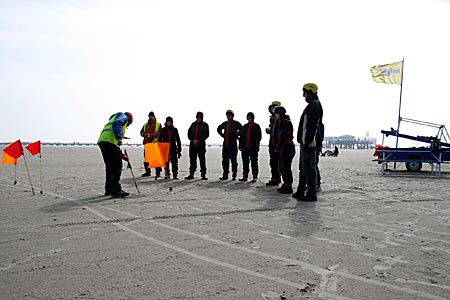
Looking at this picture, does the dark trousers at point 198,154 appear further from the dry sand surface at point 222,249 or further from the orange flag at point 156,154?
Answer: the dry sand surface at point 222,249

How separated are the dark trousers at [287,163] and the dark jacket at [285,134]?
0.08 meters

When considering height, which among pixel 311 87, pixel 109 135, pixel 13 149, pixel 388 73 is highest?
pixel 388 73

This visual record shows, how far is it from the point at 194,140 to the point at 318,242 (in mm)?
9064

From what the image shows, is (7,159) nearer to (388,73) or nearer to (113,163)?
(113,163)

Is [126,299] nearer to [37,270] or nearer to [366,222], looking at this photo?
[37,270]

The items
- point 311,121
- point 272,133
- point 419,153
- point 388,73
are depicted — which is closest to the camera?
point 311,121

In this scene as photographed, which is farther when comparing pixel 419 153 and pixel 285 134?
pixel 419 153

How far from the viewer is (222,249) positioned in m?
4.55

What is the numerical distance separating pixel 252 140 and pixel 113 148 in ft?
16.7

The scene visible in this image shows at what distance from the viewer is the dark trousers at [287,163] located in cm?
997

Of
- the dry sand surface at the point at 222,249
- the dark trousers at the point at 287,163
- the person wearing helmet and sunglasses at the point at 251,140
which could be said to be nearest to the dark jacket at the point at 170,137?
the person wearing helmet and sunglasses at the point at 251,140

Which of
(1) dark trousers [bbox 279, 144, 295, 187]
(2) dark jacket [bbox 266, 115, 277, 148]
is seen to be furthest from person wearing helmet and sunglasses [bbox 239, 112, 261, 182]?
(1) dark trousers [bbox 279, 144, 295, 187]

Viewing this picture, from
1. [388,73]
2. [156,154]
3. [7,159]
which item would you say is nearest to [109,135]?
[156,154]

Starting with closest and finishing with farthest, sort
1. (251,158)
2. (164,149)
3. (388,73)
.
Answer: (164,149) → (251,158) → (388,73)
